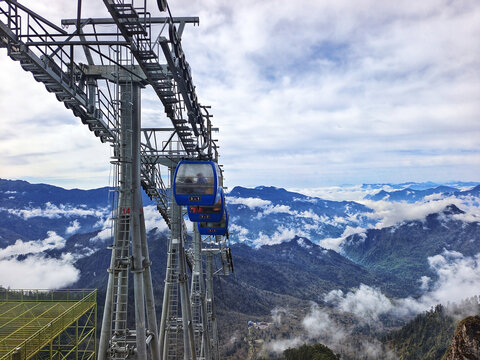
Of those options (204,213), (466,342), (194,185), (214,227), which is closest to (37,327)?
(204,213)

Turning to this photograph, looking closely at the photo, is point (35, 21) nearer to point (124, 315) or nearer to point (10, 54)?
point (10, 54)

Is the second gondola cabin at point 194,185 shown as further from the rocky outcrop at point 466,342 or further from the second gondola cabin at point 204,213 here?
the rocky outcrop at point 466,342

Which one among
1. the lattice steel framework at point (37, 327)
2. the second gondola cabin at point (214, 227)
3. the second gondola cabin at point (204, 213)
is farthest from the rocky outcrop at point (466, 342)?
the lattice steel framework at point (37, 327)

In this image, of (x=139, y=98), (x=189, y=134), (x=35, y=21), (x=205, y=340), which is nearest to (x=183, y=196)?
(x=189, y=134)

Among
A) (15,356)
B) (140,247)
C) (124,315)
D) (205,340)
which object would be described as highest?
(140,247)

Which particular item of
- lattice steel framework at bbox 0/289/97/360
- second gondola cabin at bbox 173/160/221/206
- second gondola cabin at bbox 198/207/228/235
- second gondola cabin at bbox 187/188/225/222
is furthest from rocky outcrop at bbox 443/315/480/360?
lattice steel framework at bbox 0/289/97/360

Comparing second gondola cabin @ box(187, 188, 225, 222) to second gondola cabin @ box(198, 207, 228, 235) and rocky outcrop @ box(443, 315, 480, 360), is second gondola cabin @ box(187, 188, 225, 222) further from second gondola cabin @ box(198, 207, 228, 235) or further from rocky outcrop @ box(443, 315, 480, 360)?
rocky outcrop @ box(443, 315, 480, 360)

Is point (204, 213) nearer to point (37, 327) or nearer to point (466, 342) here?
point (37, 327)
